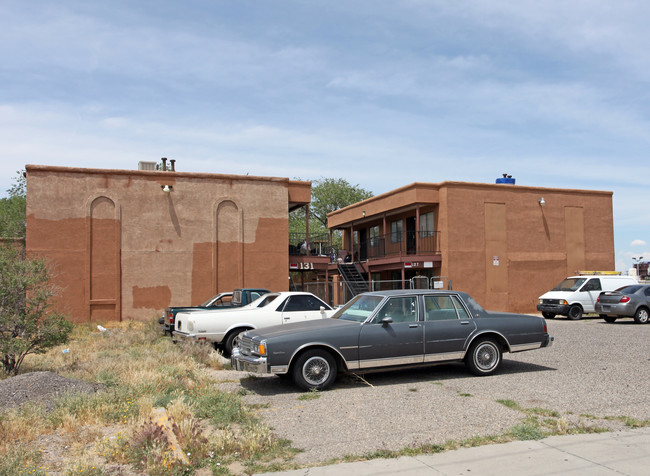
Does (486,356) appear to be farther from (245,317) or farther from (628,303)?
(628,303)

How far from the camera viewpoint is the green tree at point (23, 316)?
10633 millimetres

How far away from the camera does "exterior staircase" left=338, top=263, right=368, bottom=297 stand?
31703 millimetres

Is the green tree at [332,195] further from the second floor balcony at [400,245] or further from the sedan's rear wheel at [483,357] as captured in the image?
the sedan's rear wheel at [483,357]

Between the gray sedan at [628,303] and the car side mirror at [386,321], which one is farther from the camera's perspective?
the gray sedan at [628,303]

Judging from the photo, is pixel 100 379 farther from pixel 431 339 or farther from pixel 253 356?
pixel 431 339

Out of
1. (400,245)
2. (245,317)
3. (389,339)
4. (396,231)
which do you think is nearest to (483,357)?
(389,339)

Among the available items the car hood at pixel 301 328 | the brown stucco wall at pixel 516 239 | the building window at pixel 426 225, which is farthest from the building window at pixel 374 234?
the car hood at pixel 301 328

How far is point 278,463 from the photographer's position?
18.9 feet

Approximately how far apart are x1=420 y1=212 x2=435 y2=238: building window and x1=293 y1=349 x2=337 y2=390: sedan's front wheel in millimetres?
20864

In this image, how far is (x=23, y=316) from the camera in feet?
35.9

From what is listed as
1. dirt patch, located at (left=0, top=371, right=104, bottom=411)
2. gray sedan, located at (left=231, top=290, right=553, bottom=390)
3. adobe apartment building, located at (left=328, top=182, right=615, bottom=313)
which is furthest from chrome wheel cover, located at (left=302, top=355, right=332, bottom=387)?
adobe apartment building, located at (left=328, top=182, right=615, bottom=313)

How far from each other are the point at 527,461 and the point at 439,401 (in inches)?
104

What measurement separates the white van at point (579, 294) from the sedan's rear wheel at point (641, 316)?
2740 mm

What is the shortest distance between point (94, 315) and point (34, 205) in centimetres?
514
